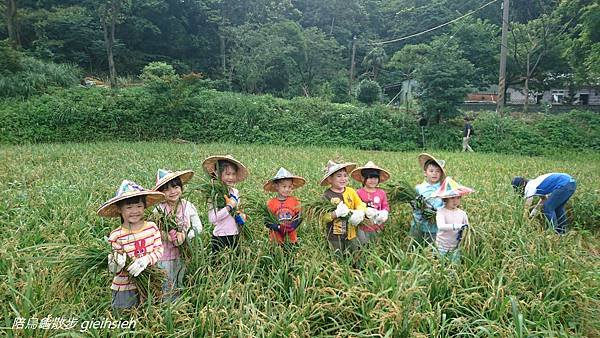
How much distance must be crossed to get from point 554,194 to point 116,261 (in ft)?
15.7

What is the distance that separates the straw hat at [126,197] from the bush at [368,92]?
18370 mm

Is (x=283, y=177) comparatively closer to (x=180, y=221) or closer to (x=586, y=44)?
(x=180, y=221)

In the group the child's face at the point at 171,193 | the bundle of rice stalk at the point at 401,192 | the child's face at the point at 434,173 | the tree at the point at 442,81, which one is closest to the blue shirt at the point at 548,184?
the child's face at the point at 434,173

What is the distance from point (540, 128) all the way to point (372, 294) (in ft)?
54.4

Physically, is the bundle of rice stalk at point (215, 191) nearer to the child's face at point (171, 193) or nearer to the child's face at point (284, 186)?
the child's face at point (171, 193)

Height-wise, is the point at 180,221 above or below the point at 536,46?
below

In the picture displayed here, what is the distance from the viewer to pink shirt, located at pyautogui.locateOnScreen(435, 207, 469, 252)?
3.47 m

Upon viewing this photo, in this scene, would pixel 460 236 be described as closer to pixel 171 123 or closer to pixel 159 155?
pixel 159 155

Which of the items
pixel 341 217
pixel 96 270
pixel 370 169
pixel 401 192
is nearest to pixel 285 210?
pixel 341 217

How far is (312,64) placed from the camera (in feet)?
84.1

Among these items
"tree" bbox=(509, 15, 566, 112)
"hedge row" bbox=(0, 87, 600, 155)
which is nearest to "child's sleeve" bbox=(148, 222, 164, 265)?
"hedge row" bbox=(0, 87, 600, 155)

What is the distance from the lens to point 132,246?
2707mm

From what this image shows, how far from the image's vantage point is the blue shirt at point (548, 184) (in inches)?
185

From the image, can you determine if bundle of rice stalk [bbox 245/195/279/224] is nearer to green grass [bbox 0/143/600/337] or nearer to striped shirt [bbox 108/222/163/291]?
green grass [bbox 0/143/600/337]
